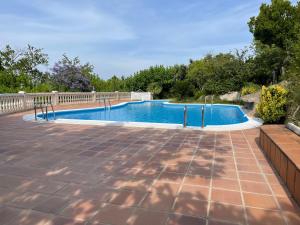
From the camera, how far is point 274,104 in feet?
25.1

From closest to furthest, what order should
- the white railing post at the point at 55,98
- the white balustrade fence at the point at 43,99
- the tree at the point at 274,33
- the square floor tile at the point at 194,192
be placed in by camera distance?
the square floor tile at the point at 194,192 < the white balustrade fence at the point at 43,99 < the white railing post at the point at 55,98 < the tree at the point at 274,33

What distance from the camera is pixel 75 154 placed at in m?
4.68

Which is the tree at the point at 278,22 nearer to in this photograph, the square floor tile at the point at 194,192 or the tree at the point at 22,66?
the square floor tile at the point at 194,192

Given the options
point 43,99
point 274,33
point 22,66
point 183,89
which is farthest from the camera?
point 22,66

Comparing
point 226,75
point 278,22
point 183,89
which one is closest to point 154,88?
point 183,89

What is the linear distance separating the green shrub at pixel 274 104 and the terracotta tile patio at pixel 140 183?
7.97 feet

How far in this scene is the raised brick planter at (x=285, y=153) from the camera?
2.77 meters

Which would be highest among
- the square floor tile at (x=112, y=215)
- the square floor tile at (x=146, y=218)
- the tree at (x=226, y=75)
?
the tree at (x=226, y=75)

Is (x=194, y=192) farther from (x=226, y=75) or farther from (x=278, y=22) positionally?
(x=278, y=22)

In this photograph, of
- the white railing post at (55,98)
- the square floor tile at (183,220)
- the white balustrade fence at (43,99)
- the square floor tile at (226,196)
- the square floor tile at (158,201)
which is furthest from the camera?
the white railing post at (55,98)

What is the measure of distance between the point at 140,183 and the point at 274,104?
617 centimetres

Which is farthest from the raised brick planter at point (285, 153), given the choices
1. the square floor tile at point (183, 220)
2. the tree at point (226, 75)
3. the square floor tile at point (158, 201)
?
the tree at point (226, 75)

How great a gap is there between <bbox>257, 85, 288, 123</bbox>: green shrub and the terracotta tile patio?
95.7 inches

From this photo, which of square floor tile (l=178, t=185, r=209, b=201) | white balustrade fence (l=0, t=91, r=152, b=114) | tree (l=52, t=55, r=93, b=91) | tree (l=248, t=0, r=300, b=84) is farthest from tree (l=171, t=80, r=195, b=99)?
square floor tile (l=178, t=185, r=209, b=201)
